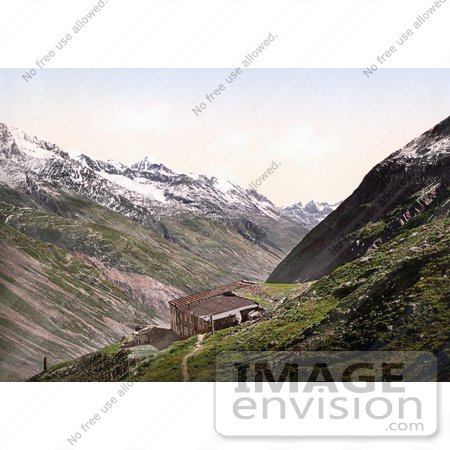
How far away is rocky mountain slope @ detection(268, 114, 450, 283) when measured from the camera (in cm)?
1011

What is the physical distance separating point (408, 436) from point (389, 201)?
226 inches

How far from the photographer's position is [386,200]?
411 inches

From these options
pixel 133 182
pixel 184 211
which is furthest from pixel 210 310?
pixel 184 211

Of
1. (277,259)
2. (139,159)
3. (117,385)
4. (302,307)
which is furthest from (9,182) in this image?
(302,307)

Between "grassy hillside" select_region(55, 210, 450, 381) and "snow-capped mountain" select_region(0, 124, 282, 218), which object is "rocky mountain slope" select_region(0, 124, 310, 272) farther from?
"grassy hillside" select_region(55, 210, 450, 381)

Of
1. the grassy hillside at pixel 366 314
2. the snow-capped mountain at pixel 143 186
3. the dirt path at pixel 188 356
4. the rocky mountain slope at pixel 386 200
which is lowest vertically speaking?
the dirt path at pixel 188 356

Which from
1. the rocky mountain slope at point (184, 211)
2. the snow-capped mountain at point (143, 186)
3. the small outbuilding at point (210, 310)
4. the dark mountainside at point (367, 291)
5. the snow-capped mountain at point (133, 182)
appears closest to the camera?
the dark mountainside at point (367, 291)

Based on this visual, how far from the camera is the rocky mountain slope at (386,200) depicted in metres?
10.1

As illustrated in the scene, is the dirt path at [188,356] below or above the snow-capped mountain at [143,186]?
below

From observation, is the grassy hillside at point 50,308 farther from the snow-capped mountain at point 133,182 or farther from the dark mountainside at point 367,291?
the snow-capped mountain at point 133,182

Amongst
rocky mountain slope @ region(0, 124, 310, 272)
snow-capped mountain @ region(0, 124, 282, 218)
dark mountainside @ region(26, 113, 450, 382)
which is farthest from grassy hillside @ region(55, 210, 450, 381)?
rocky mountain slope @ region(0, 124, 310, 272)

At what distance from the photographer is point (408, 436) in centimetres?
707

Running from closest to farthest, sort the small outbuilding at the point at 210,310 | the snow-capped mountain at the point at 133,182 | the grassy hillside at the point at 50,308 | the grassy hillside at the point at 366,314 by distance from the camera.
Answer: the grassy hillside at the point at 366,314 < the small outbuilding at the point at 210,310 < the grassy hillside at the point at 50,308 < the snow-capped mountain at the point at 133,182

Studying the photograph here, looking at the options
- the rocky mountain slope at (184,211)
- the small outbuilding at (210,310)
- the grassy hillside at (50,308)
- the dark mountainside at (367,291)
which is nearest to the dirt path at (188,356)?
the dark mountainside at (367,291)
